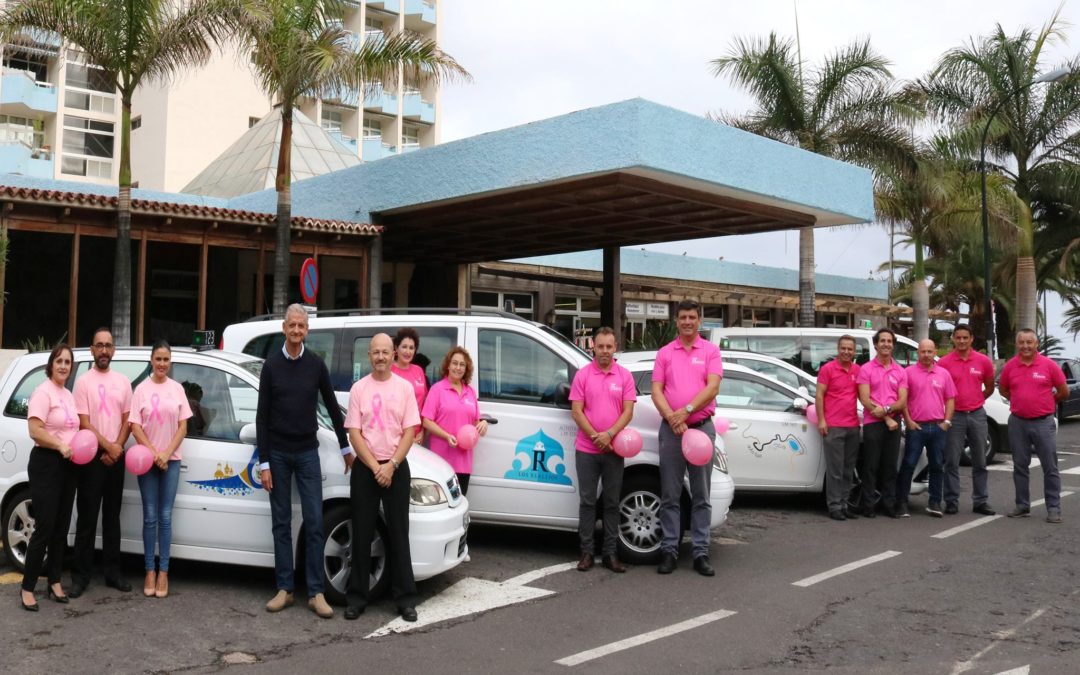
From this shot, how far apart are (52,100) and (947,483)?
139 ft

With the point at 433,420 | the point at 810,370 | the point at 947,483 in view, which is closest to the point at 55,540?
the point at 433,420

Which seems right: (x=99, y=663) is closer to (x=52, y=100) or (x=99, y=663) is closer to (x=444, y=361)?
(x=444, y=361)

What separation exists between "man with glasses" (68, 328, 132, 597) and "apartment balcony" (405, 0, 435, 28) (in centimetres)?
5036

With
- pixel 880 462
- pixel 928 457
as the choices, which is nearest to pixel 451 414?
pixel 880 462

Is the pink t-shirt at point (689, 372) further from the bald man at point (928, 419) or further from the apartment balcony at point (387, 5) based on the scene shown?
the apartment balcony at point (387, 5)

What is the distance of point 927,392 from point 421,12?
4938 centimetres

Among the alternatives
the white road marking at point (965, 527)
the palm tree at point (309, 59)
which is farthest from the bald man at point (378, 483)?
the palm tree at point (309, 59)

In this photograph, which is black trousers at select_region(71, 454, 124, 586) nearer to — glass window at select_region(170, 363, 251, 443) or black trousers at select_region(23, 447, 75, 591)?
black trousers at select_region(23, 447, 75, 591)

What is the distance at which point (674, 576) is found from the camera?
7000 mm

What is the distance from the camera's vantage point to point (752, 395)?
9875 mm

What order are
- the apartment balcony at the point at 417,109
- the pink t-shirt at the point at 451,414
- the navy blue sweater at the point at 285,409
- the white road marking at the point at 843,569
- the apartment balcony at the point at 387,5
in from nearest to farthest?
the navy blue sweater at the point at 285,409 < the white road marking at the point at 843,569 < the pink t-shirt at the point at 451,414 < the apartment balcony at the point at 387,5 < the apartment balcony at the point at 417,109

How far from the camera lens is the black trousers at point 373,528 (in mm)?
5773

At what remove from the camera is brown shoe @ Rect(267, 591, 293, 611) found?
584 cm

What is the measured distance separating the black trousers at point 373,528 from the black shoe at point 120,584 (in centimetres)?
157
